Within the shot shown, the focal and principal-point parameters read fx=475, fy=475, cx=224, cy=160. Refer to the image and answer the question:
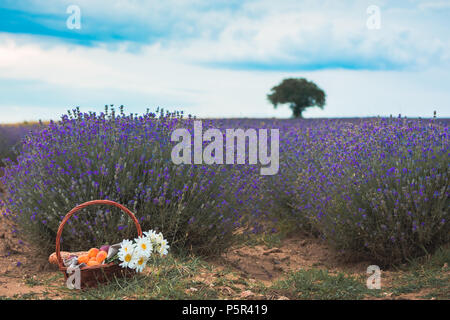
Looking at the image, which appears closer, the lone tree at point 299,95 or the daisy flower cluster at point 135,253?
the daisy flower cluster at point 135,253

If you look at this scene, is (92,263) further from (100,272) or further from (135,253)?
(135,253)

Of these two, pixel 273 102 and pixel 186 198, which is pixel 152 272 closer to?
pixel 186 198

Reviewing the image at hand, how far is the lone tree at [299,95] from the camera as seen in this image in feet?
69.8

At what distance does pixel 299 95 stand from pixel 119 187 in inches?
701

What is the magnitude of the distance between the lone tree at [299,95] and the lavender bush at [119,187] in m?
17.1

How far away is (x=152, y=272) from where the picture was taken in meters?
3.67

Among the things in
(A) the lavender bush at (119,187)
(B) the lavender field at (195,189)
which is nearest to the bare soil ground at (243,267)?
(B) the lavender field at (195,189)

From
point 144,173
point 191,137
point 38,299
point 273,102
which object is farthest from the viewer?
point 273,102

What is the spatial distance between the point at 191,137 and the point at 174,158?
15.0 inches

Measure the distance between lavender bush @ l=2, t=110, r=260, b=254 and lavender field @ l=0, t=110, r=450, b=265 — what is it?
0.01m

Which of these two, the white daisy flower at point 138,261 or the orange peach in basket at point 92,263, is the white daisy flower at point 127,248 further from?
the orange peach in basket at point 92,263

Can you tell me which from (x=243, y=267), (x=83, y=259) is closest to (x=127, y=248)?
(x=83, y=259)

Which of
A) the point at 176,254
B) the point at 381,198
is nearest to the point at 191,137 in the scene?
the point at 176,254

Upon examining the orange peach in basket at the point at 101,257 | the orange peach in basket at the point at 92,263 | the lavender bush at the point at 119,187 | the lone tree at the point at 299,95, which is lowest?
the orange peach in basket at the point at 92,263
